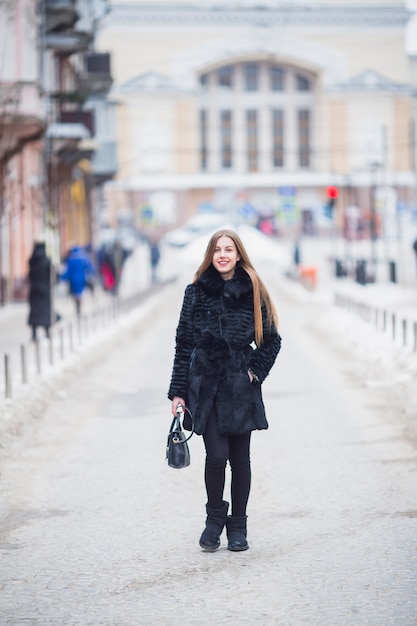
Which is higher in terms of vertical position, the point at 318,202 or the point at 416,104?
the point at 416,104

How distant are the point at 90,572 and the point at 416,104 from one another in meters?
100

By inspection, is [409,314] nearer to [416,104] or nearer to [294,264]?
[294,264]

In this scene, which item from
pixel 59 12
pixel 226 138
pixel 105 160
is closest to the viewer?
pixel 59 12

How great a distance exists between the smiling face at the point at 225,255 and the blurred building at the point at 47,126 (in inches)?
538

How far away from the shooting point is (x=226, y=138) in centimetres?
10719

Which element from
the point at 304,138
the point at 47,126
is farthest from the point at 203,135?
the point at 47,126

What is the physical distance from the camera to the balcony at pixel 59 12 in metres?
37.2

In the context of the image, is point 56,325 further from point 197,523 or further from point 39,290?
point 197,523

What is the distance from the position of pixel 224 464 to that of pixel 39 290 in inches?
635

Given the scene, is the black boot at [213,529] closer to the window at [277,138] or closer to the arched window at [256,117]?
the arched window at [256,117]

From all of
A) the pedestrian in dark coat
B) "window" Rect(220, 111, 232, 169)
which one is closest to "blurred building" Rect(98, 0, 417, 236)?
"window" Rect(220, 111, 232, 169)

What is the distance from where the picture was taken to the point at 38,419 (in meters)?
14.0

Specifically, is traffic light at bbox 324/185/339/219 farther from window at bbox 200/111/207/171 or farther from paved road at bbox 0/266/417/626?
window at bbox 200/111/207/171

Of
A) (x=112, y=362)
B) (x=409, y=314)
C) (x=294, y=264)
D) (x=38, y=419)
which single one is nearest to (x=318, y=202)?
(x=294, y=264)
